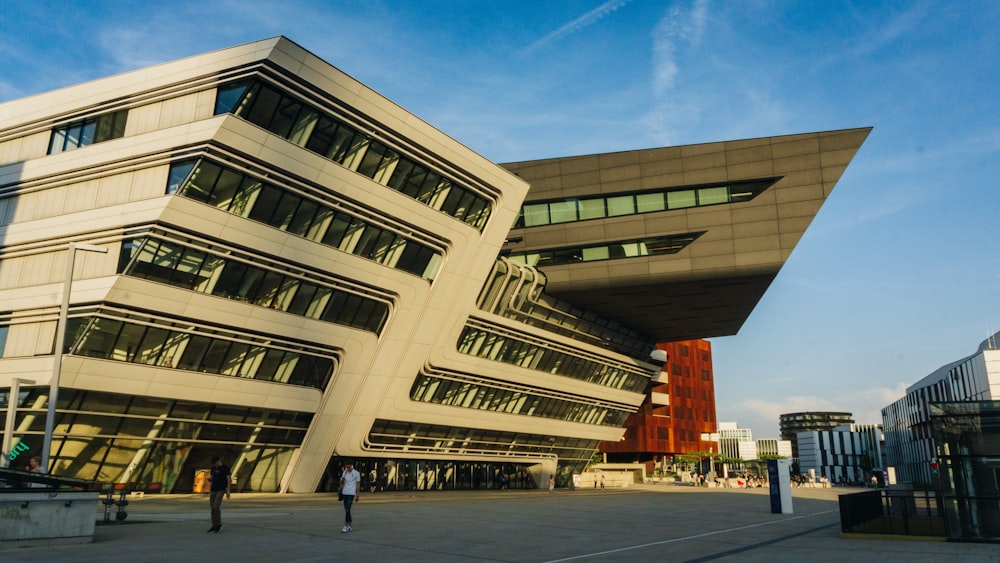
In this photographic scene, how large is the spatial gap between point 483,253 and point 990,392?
6806 centimetres

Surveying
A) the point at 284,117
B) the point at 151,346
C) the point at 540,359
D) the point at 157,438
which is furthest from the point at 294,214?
the point at 540,359

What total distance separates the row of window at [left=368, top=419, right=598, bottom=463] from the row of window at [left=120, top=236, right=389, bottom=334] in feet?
24.9

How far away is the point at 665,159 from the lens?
4744cm

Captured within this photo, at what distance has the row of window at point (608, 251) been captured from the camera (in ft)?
152

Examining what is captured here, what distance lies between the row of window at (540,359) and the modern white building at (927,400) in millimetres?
26183

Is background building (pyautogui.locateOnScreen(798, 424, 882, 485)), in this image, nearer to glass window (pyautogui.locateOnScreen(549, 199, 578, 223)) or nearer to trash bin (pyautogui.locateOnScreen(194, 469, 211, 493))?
glass window (pyautogui.locateOnScreen(549, 199, 578, 223))

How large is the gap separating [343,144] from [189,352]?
11.0 meters

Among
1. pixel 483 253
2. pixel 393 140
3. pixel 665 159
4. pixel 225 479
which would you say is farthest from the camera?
pixel 665 159

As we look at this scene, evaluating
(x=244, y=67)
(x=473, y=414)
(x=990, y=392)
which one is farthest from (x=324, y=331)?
(x=990, y=392)

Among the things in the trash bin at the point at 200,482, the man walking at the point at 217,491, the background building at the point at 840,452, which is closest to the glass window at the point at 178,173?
the trash bin at the point at 200,482

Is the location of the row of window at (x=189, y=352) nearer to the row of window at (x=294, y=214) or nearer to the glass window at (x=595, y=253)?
the row of window at (x=294, y=214)

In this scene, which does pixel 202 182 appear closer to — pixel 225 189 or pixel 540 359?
pixel 225 189

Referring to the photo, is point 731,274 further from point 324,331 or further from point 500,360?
point 324,331

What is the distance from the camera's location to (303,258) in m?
32.1
